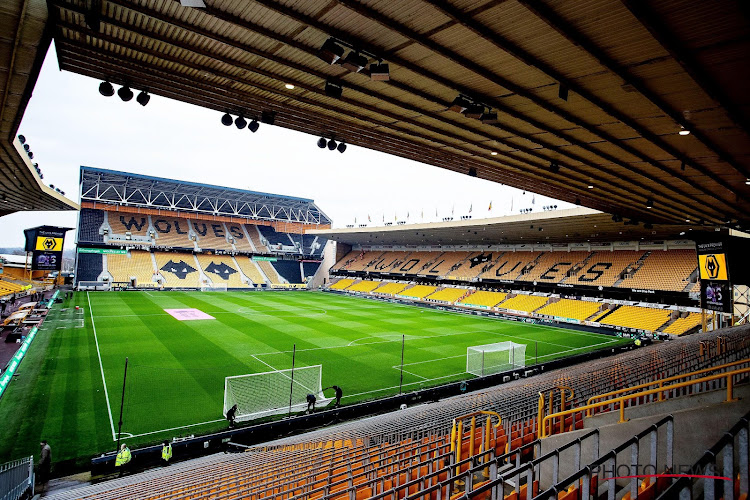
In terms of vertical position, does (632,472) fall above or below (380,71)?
below

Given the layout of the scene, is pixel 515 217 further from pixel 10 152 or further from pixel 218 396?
pixel 10 152

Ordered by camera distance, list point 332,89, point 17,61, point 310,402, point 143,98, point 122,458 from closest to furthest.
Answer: point 17,61
point 332,89
point 143,98
point 122,458
point 310,402

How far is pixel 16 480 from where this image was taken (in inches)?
322

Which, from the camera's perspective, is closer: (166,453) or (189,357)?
(166,453)

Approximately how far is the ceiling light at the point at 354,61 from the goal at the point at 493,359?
1568cm

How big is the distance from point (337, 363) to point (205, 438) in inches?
354

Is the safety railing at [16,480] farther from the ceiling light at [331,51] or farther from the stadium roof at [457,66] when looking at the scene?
the ceiling light at [331,51]

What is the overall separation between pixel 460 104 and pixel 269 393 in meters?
12.7

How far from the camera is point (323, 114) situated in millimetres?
9562

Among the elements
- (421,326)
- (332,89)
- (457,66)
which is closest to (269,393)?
(332,89)

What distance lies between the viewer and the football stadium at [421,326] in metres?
5.18

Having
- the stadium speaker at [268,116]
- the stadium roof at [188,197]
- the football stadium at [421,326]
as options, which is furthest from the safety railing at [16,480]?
the stadium roof at [188,197]

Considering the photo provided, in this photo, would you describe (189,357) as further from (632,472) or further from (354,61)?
(632,472)

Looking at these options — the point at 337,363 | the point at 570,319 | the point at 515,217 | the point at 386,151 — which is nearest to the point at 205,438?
the point at 337,363
